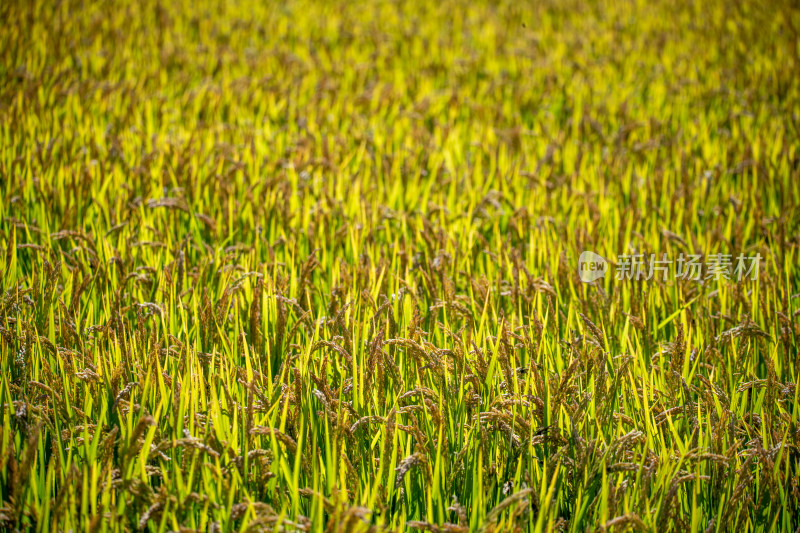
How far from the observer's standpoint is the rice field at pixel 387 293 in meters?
1.29

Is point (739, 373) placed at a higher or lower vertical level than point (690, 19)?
lower

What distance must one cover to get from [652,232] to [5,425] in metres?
2.33

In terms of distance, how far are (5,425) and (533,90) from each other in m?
4.31

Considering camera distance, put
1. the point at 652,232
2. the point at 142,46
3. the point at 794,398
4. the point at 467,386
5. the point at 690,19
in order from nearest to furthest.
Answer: the point at 794,398 < the point at 467,386 < the point at 652,232 < the point at 142,46 < the point at 690,19

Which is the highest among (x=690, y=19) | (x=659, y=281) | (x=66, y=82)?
(x=690, y=19)

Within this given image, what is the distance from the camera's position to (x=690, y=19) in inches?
290

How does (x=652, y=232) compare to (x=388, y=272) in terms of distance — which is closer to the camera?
(x=388, y=272)

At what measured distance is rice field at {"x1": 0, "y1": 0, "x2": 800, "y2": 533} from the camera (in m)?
1.29

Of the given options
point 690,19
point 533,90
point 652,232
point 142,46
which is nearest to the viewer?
point 652,232

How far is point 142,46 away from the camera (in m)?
5.09

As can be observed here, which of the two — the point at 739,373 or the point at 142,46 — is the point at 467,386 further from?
the point at 142,46

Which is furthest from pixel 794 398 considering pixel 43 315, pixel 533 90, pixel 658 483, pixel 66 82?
pixel 66 82

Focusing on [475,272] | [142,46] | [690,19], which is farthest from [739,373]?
[690,19]

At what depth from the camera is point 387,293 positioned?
6.69 ft
